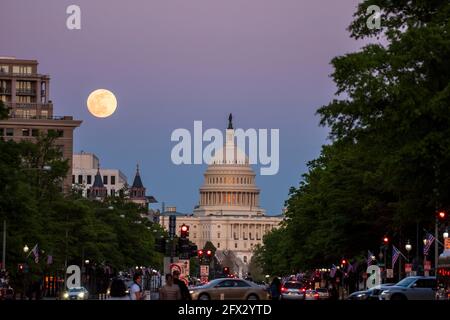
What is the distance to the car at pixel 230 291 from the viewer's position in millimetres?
66625

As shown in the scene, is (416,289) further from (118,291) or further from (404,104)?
(118,291)

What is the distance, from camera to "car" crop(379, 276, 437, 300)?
220ft

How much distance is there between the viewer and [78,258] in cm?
13825

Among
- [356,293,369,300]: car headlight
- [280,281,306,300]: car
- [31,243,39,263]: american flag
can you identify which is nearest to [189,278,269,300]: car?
[356,293,369,300]: car headlight

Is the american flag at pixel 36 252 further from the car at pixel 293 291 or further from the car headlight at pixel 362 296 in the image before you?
the car headlight at pixel 362 296

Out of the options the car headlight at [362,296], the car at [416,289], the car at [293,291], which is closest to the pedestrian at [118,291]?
the car at [416,289]

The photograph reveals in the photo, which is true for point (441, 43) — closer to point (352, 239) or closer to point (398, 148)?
point (398, 148)

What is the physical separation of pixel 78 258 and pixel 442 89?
87.3 m

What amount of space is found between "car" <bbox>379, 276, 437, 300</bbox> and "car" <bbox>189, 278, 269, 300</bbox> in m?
5.84

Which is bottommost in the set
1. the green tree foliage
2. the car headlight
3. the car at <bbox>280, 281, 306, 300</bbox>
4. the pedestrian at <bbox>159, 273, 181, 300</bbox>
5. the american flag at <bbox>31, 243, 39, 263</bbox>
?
the pedestrian at <bbox>159, 273, 181, 300</bbox>

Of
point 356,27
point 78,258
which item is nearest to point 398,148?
point 356,27

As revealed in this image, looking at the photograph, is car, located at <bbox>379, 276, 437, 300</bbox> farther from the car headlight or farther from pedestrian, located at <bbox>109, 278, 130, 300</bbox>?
pedestrian, located at <bbox>109, 278, 130, 300</bbox>

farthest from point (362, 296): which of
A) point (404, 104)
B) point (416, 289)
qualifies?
point (404, 104)

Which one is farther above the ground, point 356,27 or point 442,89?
point 356,27
